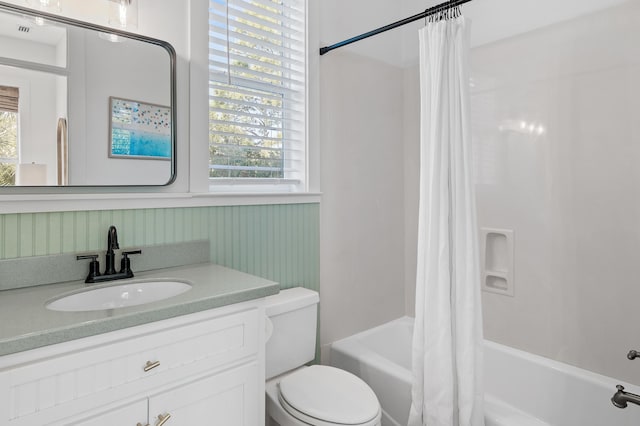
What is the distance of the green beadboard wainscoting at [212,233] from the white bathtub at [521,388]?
508 millimetres

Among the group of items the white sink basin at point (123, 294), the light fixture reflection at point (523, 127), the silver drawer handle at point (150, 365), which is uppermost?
the light fixture reflection at point (523, 127)

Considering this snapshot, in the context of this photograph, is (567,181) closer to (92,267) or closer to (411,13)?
(411,13)

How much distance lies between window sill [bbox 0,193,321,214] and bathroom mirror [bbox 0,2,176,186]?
51 millimetres

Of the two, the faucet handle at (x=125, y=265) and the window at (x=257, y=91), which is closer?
the faucet handle at (x=125, y=265)

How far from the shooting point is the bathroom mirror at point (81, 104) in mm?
1309

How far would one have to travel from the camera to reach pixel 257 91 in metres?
2.02

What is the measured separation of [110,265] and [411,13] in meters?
2.45

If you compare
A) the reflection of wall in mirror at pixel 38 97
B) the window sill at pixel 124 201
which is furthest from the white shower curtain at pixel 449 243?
the reflection of wall in mirror at pixel 38 97

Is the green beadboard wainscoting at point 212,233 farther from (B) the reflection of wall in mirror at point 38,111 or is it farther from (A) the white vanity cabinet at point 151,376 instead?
(A) the white vanity cabinet at point 151,376

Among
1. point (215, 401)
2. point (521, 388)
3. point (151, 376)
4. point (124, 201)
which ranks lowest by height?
point (521, 388)

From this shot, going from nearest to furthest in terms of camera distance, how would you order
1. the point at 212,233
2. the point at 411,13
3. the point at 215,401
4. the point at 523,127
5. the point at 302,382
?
1. the point at 215,401
2. the point at 302,382
3. the point at 212,233
4. the point at 523,127
5. the point at 411,13

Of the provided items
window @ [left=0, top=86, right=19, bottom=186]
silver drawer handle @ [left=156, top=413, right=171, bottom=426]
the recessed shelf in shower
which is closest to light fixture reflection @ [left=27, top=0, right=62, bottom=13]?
window @ [left=0, top=86, right=19, bottom=186]

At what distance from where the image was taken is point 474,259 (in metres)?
1.51

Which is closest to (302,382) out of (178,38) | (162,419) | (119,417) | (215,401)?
(215,401)
